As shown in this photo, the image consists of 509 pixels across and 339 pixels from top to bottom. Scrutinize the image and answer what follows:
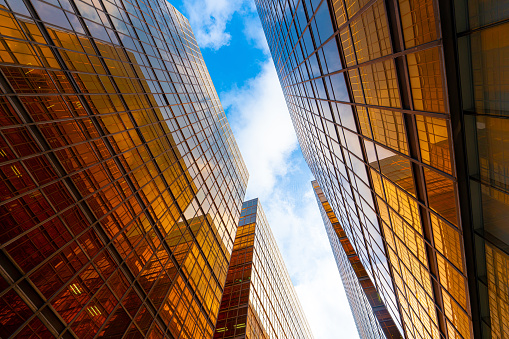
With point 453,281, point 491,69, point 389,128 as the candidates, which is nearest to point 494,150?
point 491,69

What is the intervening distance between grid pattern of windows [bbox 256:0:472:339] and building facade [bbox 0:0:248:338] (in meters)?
14.9

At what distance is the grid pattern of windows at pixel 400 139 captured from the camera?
7156 millimetres

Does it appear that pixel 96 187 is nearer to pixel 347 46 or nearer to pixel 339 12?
pixel 347 46

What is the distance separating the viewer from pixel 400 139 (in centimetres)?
952

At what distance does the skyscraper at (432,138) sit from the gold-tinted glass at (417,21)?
0.03 meters

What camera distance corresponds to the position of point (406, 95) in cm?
828

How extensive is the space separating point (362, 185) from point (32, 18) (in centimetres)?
Result: 2169

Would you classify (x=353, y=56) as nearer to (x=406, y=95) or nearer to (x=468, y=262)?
(x=406, y=95)

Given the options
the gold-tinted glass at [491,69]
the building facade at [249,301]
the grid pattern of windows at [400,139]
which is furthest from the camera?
the building facade at [249,301]

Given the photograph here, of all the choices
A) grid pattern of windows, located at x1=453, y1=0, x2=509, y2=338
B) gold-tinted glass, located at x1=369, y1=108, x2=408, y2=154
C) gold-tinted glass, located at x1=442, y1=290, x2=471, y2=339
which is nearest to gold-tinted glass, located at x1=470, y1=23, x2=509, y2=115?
grid pattern of windows, located at x1=453, y1=0, x2=509, y2=338

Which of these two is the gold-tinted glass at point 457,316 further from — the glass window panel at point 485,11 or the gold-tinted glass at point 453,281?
the glass window panel at point 485,11

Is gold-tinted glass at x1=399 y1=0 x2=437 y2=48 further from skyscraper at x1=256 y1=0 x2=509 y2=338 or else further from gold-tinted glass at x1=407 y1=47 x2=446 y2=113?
gold-tinted glass at x1=407 y1=47 x2=446 y2=113

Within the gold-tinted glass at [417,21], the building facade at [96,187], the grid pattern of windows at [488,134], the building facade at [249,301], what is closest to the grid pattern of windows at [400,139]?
the gold-tinted glass at [417,21]

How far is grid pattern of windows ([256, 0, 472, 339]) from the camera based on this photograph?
7.16 m
